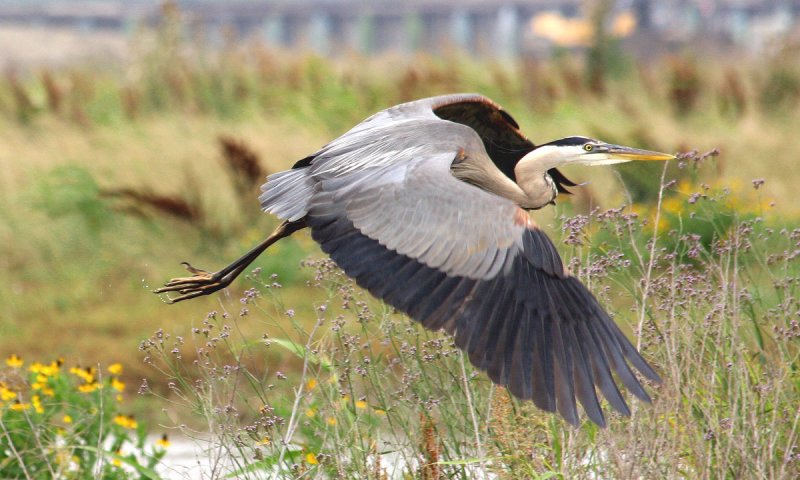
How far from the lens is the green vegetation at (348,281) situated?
381 cm

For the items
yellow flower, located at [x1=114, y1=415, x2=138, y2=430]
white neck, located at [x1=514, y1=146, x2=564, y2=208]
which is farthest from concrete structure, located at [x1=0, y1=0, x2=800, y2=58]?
yellow flower, located at [x1=114, y1=415, x2=138, y2=430]

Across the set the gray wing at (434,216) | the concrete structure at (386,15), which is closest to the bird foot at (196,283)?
the gray wing at (434,216)

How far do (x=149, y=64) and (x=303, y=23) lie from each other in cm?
5765

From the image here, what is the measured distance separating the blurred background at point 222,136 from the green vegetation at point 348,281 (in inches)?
1.1

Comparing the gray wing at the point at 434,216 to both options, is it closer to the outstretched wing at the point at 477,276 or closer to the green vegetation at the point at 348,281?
the outstretched wing at the point at 477,276

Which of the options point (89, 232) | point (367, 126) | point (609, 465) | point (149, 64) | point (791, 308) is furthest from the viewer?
point (149, 64)

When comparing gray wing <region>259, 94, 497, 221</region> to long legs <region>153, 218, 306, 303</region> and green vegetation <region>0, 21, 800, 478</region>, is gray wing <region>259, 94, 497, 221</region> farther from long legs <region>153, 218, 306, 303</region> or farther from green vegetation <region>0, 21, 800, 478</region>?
green vegetation <region>0, 21, 800, 478</region>

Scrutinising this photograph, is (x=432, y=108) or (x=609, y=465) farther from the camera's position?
(x=432, y=108)

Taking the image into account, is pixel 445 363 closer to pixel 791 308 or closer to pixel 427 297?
pixel 427 297

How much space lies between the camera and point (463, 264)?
12.8ft

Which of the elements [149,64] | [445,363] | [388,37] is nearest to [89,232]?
[149,64]

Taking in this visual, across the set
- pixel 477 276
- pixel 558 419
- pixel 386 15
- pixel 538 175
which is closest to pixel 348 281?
pixel 477 276

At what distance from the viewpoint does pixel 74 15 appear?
6694cm

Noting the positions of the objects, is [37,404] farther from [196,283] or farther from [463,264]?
[463,264]
